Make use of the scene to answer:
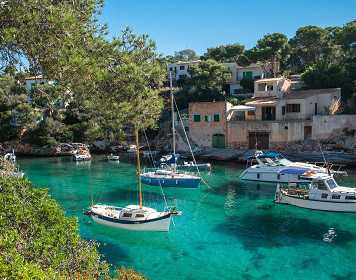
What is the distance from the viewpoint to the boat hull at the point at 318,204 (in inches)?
813

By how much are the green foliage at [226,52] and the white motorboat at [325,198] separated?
50.6 meters

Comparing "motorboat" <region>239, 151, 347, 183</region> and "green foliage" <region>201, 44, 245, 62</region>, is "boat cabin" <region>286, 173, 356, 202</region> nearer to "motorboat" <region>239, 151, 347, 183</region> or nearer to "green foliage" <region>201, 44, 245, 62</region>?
"motorboat" <region>239, 151, 347, 183</region>

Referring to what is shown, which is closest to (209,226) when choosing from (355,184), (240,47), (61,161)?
(355,184)

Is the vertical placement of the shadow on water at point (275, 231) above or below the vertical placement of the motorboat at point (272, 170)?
below

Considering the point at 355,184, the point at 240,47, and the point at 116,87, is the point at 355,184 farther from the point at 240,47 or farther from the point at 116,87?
the point at 240,47

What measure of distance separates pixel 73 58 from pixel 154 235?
1144cm

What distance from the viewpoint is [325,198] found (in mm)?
21438

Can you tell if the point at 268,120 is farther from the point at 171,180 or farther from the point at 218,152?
the point at 171,180

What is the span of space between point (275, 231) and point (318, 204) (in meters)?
4.24

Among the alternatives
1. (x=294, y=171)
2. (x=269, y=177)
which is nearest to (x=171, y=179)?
(x=269, y=177)

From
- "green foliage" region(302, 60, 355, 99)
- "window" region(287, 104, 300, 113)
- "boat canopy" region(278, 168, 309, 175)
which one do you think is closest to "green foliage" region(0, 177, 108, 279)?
"boat canopy" region(278, 168, 309, 175)

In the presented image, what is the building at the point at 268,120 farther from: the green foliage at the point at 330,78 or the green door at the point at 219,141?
the green foliage at the point at 330,78

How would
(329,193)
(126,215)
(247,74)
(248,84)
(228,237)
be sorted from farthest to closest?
1. (247,74)
2. (248,84)
3. (329,193)
4. (126,215)
5. (228,237)

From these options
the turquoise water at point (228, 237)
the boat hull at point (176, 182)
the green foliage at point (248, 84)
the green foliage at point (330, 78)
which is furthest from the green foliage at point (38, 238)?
the green foliage at point (248, 84)
